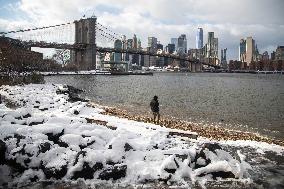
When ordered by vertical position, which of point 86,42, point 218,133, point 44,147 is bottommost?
point 218,133

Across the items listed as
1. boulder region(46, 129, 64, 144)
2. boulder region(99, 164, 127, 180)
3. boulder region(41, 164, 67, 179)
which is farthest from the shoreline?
boulder region(41, 164, 67, 179)

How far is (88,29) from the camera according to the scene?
130875 millimetres

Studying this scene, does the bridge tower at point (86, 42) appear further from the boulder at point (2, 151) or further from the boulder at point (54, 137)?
the boulder at point (2, 151)

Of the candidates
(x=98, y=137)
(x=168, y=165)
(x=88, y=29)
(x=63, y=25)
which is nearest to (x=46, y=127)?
(x=98, y=137)

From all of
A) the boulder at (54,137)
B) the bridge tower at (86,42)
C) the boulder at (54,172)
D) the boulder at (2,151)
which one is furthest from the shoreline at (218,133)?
the bridge tower at (86,42)

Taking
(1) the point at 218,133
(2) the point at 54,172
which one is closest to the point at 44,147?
(2) the point at 54,172

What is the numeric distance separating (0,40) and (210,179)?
65.8 meters

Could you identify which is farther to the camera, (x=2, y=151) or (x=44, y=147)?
(x=44, y=147)

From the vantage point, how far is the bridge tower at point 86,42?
119250 millimetres

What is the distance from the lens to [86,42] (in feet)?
402

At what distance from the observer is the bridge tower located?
119 m

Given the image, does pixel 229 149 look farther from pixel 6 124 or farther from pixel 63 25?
pixel 63 25

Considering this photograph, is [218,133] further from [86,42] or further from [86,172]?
[86,42]

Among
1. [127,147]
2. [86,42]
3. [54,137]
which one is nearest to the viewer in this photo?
[127,147]
